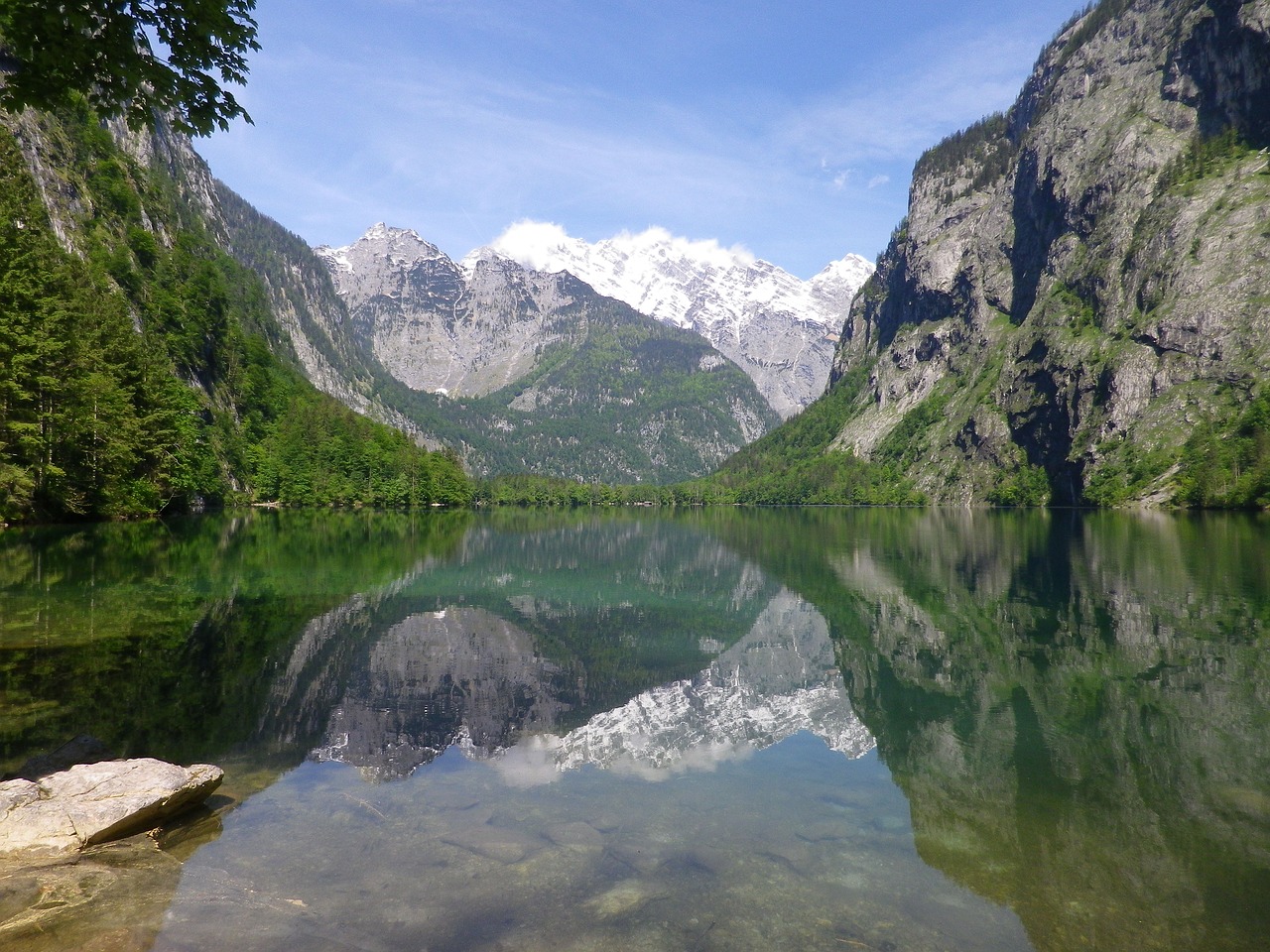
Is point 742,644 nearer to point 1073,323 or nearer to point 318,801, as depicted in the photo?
point 318,801

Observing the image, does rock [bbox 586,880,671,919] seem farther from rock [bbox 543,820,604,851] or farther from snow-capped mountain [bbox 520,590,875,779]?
snow-capped mountain [bbox 520,590,875,779]

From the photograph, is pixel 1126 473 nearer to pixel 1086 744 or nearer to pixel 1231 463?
pixel 1231 463

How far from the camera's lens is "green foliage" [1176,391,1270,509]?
108 m

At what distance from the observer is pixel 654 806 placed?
10.8m

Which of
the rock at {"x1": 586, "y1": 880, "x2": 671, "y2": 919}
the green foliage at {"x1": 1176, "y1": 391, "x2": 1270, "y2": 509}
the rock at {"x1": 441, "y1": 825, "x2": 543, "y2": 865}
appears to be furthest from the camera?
the green foliage at {"x1": 1176, "y1": 391, "x2": 1270, "y2": 509}

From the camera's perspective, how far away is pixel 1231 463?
11994 centimetres

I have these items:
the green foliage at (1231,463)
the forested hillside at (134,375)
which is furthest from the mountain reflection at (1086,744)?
the green foliage at (1231,463)

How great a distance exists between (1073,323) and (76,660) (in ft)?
760

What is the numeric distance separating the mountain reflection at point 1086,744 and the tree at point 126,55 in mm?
14777

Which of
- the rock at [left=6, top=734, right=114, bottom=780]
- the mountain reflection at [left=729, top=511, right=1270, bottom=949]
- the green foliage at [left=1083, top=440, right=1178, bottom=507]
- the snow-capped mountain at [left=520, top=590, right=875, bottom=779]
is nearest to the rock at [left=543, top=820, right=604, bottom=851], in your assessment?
the snow-capped mountain at [left=520, top=590, right=875, bottom=779]

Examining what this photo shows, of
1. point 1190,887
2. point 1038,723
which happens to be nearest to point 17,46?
point 1190,887

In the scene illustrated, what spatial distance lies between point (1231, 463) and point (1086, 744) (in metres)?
141

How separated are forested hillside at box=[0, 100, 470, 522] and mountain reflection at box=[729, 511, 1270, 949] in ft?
55.9

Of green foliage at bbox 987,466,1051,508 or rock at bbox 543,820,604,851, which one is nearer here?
rock at bbox 543,820,604,851
